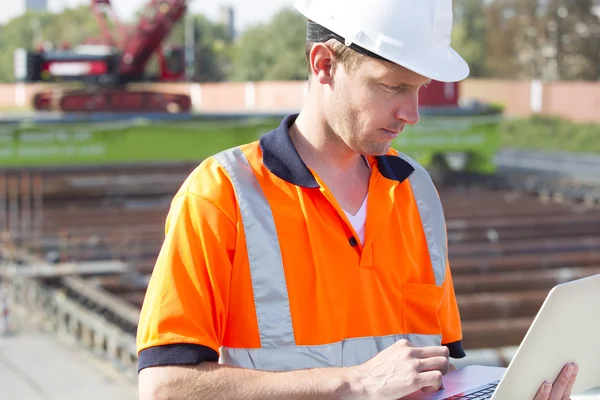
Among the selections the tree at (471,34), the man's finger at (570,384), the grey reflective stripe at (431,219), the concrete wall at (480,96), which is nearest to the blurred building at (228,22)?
the tree at (471,34)

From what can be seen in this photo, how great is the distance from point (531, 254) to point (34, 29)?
59577 millimetres

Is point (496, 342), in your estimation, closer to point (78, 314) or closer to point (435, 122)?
point (78, 314)

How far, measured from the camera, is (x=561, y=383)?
1911mm

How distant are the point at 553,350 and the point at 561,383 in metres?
0.10

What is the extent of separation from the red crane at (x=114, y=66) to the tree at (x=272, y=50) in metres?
18.2

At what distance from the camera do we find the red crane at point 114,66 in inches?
806

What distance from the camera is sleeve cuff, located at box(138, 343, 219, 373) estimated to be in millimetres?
1838

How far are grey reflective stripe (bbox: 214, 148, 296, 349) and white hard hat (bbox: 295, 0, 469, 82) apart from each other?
14.6 inches

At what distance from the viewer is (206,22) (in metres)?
63.8

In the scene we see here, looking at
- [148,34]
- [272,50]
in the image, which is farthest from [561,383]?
[272,50]

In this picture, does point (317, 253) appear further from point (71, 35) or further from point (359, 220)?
point (71, 35)

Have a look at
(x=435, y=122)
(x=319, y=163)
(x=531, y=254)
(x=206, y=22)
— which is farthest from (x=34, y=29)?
(x=319, y=163)

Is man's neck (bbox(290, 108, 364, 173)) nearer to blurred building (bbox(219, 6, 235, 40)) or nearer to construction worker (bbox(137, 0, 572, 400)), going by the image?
construction worker (bbox(137, 0, 572, 400))

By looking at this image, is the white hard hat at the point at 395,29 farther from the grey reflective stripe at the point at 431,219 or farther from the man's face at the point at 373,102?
the grey reflective stripe at the point at 431,219
